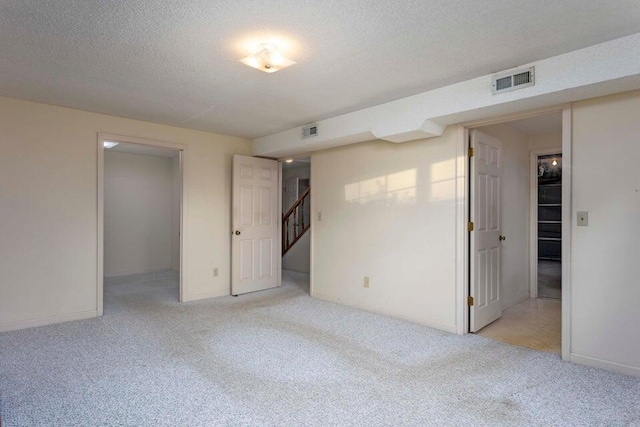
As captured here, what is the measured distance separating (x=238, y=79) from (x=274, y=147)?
2006mm

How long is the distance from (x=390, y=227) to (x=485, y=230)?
0.99 meters

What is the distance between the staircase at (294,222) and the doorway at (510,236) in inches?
148

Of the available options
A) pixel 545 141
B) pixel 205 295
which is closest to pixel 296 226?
pixel 205 295

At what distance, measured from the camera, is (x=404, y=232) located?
12.9ft

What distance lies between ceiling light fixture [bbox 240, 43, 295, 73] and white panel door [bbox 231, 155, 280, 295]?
8.63ft

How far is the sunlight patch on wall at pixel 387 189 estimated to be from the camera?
12.7ft

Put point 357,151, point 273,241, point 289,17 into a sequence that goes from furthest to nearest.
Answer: point 273,241, point 357,151, point 289,17

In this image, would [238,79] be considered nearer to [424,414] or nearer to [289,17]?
[289,17]

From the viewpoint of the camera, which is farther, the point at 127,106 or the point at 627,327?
the point at 127,106

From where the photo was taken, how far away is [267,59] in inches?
94.5

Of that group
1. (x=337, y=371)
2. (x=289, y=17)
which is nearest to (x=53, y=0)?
(x=289, y=17)

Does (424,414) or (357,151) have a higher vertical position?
(357,151)

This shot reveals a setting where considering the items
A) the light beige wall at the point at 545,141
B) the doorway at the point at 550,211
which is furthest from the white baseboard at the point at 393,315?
the doorway at the point at 550,211

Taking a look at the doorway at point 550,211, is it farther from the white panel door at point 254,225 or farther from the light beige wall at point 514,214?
the white panel door at point 254,225
